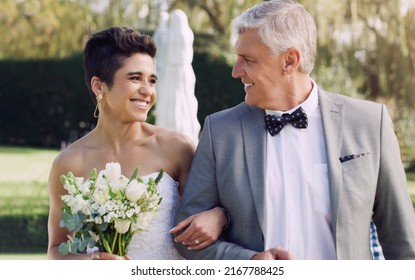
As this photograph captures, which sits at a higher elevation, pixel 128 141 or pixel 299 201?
pixel 128 141

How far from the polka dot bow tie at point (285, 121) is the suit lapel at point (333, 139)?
76 millimetres

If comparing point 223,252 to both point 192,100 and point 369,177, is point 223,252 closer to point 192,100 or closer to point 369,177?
point 369,177

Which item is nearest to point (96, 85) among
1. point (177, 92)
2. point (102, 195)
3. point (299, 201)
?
point (102, 195)

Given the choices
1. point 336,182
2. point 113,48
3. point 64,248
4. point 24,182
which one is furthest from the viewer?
point 24,182

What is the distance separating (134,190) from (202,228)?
0.28m

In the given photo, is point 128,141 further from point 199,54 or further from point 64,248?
point 199,54

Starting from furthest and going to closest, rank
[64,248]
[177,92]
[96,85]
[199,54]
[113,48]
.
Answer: [199,54] < [177,92] < [96,85] < [113,48] < [64,248]

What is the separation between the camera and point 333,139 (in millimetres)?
3045

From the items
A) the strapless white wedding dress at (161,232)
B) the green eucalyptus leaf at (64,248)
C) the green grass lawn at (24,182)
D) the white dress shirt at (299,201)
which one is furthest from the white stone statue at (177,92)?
the white dress shirt at (299,201)

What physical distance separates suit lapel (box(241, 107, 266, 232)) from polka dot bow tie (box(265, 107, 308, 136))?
0.09ft

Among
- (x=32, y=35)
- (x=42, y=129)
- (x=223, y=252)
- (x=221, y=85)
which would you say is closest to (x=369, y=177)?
(x=223, y=252)

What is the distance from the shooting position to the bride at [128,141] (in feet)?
11.3

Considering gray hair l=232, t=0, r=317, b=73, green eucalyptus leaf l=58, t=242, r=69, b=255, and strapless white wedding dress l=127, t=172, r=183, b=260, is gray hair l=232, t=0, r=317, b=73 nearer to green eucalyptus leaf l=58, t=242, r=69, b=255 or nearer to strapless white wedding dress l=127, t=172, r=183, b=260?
strapless white wedding dress l=127, t=172, r=183, b=260

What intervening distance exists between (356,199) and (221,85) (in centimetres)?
1553
